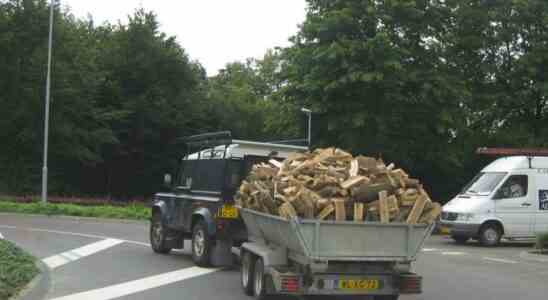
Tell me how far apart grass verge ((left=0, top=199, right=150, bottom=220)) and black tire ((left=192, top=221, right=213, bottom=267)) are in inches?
591

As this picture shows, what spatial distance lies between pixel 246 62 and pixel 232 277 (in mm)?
76064

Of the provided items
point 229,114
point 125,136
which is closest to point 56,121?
point 125,136

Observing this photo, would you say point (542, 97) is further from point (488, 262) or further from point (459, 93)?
point (488, 262)

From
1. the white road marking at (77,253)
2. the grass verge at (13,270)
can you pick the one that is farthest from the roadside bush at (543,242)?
the grass verge at (13,270)

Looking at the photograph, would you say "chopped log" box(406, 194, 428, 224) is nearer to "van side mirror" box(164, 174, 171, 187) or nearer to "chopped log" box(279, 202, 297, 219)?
"chopped log" box(279, 202, 297, 219)

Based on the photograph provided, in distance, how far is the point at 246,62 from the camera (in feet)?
289

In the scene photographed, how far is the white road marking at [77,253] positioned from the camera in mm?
14554

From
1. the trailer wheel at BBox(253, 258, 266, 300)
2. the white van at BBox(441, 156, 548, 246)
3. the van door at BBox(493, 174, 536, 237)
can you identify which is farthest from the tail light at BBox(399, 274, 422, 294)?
the van door at BBox(493, 174, 536, 237)

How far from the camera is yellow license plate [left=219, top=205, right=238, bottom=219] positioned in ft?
44.4

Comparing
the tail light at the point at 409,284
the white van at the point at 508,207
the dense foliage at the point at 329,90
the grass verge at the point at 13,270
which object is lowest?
the grass verge at the point at 13,270

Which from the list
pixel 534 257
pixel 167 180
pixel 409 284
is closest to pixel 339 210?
pixel 409 284

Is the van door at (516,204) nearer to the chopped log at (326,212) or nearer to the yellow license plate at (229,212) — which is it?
the yellow license plate at (229,212)

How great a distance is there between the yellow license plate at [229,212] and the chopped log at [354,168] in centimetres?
362

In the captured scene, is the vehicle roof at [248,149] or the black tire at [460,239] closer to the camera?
the vehicle roof at [248,149]
